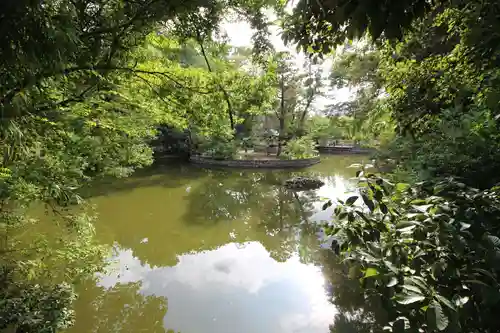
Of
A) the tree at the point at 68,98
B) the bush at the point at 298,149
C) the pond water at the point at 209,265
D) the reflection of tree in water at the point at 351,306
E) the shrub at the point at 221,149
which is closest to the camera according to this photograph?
the tree at the point at 68,98

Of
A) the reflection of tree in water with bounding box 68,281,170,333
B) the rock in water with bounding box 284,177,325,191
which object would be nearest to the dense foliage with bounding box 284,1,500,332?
the reflection of tree in water with bounding box 68,281,170,333

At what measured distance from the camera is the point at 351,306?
4.27 m

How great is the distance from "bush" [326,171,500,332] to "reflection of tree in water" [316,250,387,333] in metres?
2.54

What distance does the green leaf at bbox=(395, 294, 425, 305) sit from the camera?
812mm

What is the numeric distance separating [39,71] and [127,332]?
360 cm

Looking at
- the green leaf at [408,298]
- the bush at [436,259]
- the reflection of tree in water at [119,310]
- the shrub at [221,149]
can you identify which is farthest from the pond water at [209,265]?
the shrub at [221,149]

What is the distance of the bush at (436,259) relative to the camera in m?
0.86

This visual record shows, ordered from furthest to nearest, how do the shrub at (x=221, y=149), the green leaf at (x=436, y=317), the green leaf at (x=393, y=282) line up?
the shrub at (x=221, y=149)
the green leaf at (x=393, y=282)
the green leaf at (x=436, y=317)

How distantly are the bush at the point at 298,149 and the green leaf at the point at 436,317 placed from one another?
53.8 ft

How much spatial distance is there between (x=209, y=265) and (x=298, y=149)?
1231 cm

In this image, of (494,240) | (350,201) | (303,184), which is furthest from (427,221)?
(303,184)

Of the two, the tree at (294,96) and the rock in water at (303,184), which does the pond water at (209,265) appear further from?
the tree at (294,96)

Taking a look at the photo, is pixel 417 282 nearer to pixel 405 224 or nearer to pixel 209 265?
pixel 405 224

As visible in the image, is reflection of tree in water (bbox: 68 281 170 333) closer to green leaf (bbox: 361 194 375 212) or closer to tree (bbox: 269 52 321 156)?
green leaf (bbox: 361 194 375 212)
